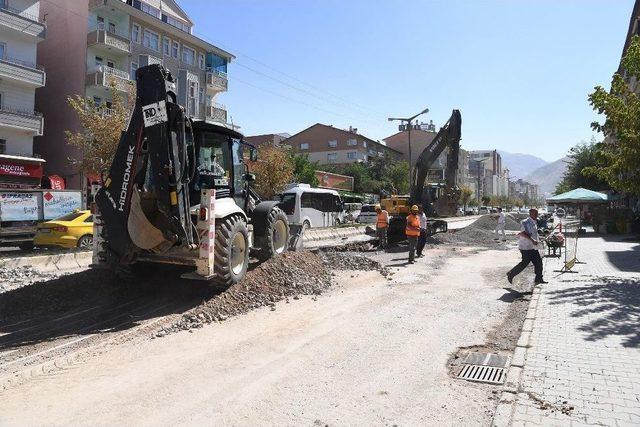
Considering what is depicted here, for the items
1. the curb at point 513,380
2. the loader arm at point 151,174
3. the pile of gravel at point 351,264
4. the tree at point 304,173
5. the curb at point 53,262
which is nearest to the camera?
the curb at point 513,380

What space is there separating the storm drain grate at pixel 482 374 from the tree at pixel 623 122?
26.0 ft

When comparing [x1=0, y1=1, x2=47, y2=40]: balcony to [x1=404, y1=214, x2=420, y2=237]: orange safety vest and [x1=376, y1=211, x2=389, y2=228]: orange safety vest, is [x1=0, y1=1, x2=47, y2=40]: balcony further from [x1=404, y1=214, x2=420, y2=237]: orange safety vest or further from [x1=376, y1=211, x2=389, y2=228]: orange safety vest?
[x1=404, y1=214, x2=420, y2=237]: orange safety vest

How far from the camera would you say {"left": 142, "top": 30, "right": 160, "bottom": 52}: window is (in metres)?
35.4

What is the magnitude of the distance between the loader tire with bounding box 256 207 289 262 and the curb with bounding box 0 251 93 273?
5.16 metres

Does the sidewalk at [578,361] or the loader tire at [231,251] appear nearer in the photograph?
the sidewalk at [578,361]

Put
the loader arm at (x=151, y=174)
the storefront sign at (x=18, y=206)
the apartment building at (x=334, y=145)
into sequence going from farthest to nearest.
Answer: the apartment building at (x=334, y=145), the storefront sign at (x=18, y=206), the loader arm at (x=151, y=174)

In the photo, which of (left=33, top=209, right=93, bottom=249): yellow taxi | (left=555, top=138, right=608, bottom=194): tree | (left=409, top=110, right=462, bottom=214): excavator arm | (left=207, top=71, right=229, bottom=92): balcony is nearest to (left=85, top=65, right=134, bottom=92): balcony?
(left=207, top=71, right=229, bottom=92): balcony

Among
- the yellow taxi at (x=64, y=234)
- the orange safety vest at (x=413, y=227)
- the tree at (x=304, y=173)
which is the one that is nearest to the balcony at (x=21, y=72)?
the yellow taxi at (x=64, y=234)

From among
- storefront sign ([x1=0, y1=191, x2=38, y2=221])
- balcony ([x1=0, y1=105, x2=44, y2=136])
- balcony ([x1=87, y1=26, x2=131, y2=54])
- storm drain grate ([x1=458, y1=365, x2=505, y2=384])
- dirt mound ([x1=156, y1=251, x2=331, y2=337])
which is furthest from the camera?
balcony ([x1=87, y1=26, x2=131, y2=54])

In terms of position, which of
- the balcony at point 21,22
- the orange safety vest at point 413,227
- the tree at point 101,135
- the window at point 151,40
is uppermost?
the window at point 151,40

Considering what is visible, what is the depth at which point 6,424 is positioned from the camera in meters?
3.60

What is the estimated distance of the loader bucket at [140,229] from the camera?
6758 millimetres

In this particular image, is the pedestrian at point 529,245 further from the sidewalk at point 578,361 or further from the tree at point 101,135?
the tree at point 101,135

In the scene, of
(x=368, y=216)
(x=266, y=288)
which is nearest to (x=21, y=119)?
(x=368, y=216)
